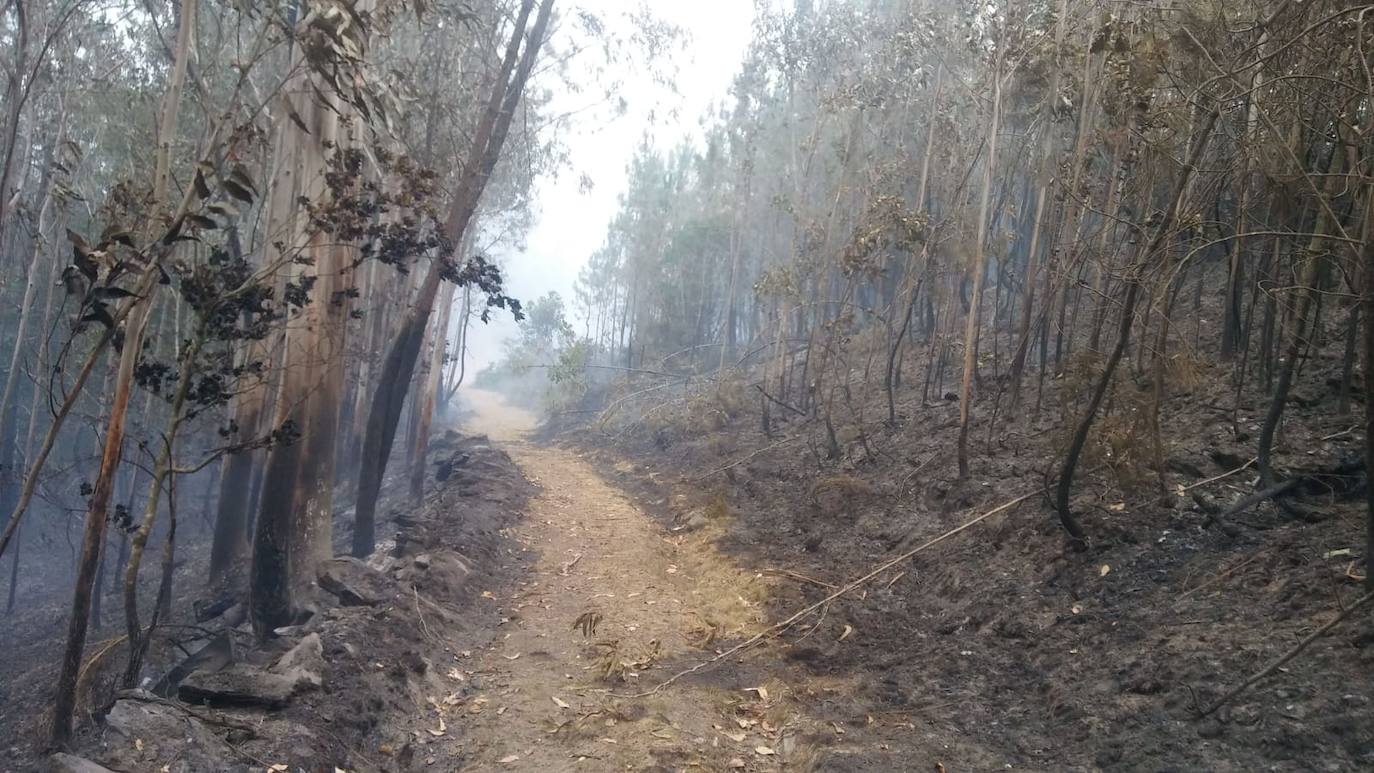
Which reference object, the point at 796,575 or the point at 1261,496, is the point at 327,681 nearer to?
the point at 796,575

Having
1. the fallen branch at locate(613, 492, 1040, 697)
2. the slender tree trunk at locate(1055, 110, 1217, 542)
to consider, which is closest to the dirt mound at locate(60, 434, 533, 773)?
the fallen branch at locate(613, 492, 1040, 697)

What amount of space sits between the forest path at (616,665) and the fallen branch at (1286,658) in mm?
2315

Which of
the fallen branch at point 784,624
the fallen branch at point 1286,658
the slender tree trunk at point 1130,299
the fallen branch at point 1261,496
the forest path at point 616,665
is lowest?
the forest path at point 616,665

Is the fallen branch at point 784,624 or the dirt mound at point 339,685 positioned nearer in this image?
the dirt mound at point 339,685

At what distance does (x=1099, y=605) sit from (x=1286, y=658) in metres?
1.73

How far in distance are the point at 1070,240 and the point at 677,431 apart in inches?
453

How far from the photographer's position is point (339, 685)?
18.5 feet

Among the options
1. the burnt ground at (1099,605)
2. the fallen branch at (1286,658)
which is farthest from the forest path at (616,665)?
the fallen branch at (1286,658)

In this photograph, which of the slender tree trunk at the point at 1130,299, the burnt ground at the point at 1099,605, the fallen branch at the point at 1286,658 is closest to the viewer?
the fallen branch at the point at 1286,658

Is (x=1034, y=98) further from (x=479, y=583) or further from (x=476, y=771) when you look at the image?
(x=476, y=771)

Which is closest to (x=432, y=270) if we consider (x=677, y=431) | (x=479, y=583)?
(x=479, y=583)

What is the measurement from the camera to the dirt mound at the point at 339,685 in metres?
4.55

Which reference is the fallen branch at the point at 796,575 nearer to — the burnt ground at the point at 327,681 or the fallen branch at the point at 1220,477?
the burnt ground at the point at 327,681

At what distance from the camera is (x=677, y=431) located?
2000 centimetres
